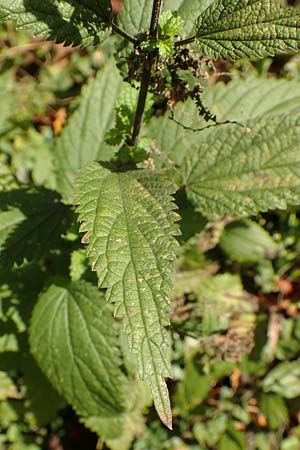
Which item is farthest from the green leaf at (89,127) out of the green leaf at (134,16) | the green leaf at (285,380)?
the green leaf at (285,380)

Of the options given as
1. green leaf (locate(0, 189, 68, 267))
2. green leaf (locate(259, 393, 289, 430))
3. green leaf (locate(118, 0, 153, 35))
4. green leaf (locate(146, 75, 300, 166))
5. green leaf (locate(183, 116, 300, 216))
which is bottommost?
green leaf (locate(259, 393, 289, 430))

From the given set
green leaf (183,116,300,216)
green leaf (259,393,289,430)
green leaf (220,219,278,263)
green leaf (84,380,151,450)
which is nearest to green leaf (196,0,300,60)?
green leaf (183,116,300,216)

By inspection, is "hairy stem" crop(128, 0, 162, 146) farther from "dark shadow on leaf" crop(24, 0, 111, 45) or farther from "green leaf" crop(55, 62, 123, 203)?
"green leaf" crop(55, 62, 123, 203)

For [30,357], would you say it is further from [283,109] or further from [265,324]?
[283,109]

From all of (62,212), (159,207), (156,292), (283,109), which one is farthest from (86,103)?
(156,292)

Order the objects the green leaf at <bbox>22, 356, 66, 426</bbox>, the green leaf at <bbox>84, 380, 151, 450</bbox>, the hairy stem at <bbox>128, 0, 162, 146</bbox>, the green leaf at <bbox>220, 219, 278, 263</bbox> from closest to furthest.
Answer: the hairy stem at <bbox>128, 0, 162, 146</bbox>
the green leaf at <bbox>84, 380, 151, 450</bbox>
the green leaf at <bbox>22, 356, 66, 426</bbox>
the green leaf at <bbox>220, 219, 278, 263</bbox>

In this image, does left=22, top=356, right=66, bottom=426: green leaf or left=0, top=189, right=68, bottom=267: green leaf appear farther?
left=22, top=356, right=66, bottom=426: green leaf

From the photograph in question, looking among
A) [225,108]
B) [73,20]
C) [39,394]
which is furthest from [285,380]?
[73,20]

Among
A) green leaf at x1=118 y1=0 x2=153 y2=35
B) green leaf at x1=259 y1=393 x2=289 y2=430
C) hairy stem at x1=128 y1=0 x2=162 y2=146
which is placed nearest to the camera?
hairy stem at x1=128 y1=0 x2=162 y2=146
